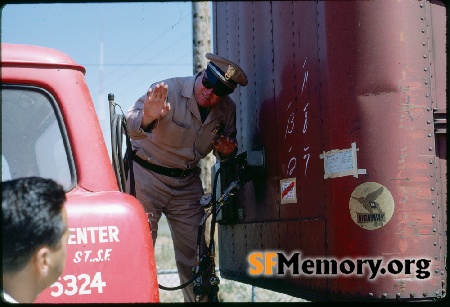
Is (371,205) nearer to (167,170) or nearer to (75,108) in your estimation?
(75,108)

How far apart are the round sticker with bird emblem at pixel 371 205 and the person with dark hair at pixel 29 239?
149 centimetres

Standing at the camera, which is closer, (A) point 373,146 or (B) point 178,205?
(A) point 373,146

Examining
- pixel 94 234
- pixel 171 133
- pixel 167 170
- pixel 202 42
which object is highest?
pixel 202 42

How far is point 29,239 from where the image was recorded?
177 centimetres

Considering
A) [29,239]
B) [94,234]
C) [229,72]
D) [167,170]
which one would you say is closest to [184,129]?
[167,170]

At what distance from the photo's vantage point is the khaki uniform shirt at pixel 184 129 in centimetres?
434

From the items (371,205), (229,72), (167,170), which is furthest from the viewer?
(167,170)

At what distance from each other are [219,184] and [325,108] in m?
1.65

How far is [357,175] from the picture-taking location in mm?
2895

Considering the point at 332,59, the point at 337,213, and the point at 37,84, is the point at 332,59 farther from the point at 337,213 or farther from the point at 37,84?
the point at 37,84

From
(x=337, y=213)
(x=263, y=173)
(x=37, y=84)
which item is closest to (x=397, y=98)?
(x=337, y=213)

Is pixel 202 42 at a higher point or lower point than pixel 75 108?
higher

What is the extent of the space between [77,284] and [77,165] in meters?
0.46

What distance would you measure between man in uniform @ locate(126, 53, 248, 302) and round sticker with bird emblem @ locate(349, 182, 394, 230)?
1.47 m
